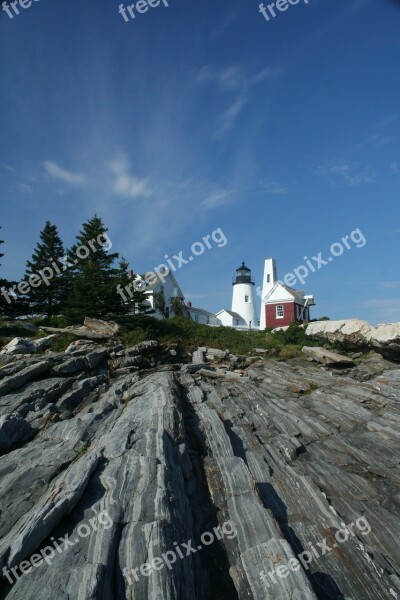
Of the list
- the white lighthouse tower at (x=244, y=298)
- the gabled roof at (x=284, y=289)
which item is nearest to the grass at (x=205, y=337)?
the gabled roof at (x=284, y=289)

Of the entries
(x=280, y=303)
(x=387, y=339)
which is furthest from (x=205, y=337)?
(x=280, y=303)

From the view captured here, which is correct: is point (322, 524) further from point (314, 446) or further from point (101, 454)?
point (101, 454)

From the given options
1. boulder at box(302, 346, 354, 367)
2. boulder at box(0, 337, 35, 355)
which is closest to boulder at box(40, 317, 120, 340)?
boulder at box(0, 337, 35, 355)

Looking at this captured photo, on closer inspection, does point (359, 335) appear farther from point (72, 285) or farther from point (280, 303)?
point (72, 285)

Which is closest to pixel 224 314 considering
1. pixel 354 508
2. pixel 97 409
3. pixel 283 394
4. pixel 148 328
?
pixel 148 328

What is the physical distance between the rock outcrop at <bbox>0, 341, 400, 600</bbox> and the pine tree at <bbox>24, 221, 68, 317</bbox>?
68.1 feet

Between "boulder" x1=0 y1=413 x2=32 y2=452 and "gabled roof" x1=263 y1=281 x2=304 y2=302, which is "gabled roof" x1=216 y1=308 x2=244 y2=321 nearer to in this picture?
"gabled roof" x1=263 y1=281 x2=304 y2=302

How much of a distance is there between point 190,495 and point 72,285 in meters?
28.9

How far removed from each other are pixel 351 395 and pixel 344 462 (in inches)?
259

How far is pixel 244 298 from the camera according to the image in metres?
57.9

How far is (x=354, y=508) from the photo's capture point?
7.57m

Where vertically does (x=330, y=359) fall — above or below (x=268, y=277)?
below

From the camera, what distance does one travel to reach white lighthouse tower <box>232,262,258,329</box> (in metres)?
57.5

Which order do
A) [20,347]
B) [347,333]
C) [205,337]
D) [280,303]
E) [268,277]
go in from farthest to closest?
1. [268,277]
2. [280,303]
3. [205,337]
4. [347,333]
5. [20,347]
